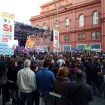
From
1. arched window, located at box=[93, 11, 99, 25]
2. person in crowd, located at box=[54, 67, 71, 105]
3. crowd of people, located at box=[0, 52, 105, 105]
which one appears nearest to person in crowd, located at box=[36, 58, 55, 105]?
crowd of people, located at box=[0, 52, 105, 105]

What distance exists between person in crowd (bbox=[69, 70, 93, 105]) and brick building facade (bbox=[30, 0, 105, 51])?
42151 mm

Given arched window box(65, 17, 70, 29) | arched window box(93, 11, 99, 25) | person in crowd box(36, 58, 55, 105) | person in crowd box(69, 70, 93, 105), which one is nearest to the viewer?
person in crowd box(69, 70, 93, 105)

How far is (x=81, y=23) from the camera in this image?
58875mm

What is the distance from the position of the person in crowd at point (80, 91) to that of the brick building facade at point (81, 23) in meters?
42.2

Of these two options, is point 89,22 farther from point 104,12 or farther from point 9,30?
point 9,30

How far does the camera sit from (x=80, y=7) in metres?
58.5

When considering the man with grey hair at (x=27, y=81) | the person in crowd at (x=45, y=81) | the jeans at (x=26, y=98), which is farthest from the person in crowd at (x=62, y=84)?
the jeans at (x=26, y=98)

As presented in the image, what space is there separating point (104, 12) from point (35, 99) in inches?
1686

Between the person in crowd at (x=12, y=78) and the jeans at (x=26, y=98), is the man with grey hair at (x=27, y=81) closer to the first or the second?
the jeans at (x=26, y=98)

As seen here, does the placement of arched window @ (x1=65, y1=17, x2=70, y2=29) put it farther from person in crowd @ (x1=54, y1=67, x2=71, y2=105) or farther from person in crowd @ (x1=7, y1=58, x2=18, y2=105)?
person in crowd @ (x1=54, y1=67, x2=71, y2=105)

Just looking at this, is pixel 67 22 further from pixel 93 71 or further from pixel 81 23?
A: pixel 93 71

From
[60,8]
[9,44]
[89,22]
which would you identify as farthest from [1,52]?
[60,8]

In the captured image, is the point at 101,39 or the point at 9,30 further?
the point at 101,39

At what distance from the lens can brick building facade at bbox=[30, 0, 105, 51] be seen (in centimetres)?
5309
